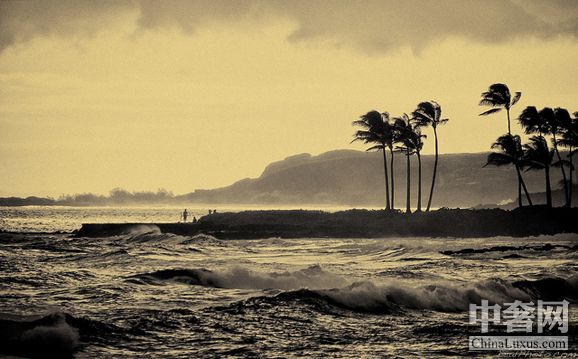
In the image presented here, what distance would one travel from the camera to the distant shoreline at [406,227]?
6225 centimetres

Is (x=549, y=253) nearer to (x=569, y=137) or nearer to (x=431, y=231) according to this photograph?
(x=431, y=231)

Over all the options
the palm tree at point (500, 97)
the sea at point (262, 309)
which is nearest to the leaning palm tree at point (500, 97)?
the palm tree at point (500, 97)

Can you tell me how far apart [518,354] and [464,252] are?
26417 mm

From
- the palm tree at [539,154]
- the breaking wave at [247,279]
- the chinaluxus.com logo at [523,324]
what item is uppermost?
the palm tree at [539,154]

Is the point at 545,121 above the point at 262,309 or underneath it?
above

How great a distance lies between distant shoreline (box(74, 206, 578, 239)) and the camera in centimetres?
6225

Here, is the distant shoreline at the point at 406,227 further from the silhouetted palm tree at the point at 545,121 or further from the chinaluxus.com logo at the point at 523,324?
the chinaluxus.com logo at the point at 523,324

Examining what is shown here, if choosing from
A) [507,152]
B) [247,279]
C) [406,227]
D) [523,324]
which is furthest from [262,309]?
[507,152]

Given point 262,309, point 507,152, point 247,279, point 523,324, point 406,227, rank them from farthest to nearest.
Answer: point 507,152 → point 406,227 → point 247,279 → point 262,309 → point 523,324

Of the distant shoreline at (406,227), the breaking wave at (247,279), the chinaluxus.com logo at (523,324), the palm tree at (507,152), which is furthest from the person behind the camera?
the palm tree at (507,152)

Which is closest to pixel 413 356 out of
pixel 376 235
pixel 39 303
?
pixel 39 303

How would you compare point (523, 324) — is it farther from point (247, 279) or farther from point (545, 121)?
point (545, 121)

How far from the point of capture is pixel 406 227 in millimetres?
65375

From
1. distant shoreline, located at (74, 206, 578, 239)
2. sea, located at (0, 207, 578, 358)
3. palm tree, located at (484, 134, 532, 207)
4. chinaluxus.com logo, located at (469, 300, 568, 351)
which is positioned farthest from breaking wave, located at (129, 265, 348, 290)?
palm tree, located at (484, 134, 532, 207)
